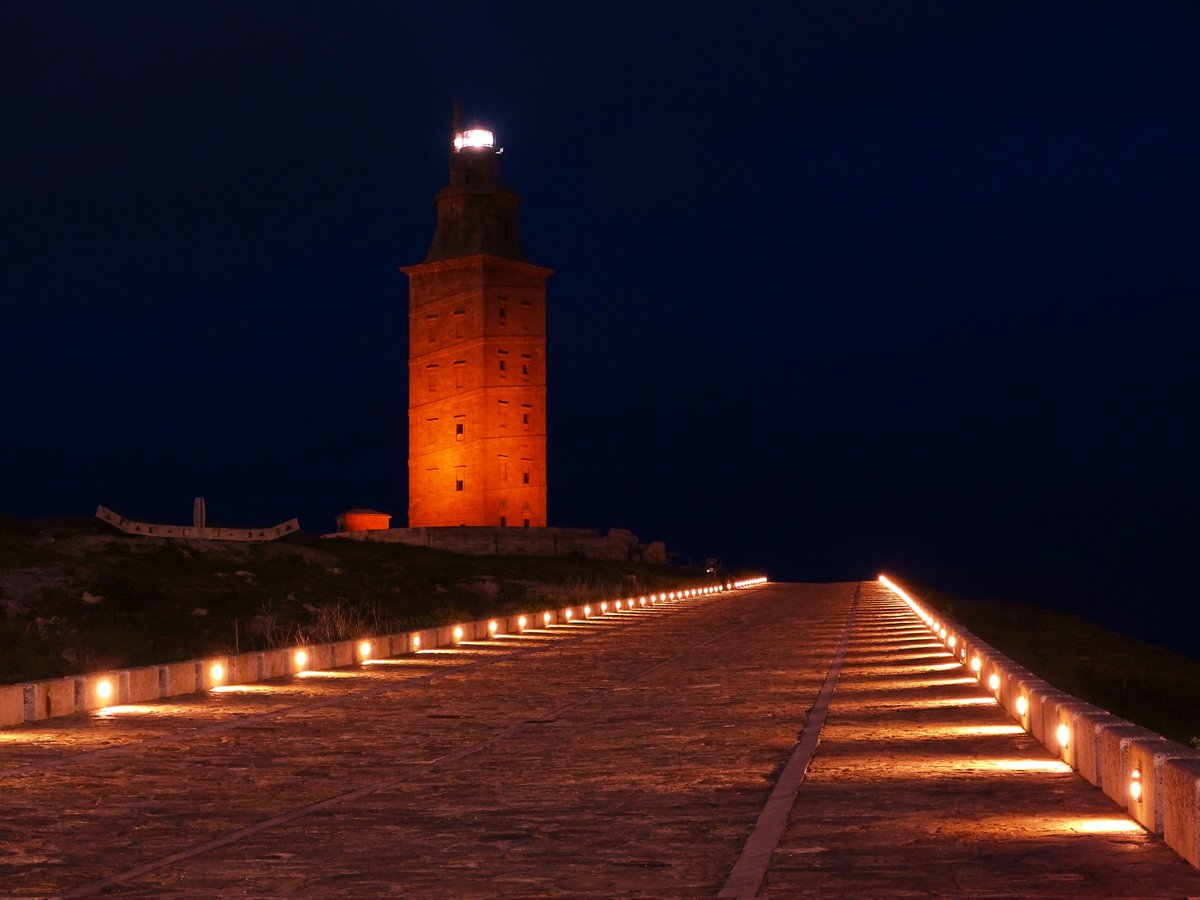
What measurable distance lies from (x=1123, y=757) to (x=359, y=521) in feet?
269

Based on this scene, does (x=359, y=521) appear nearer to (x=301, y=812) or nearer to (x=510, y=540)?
(x=510, y=540)

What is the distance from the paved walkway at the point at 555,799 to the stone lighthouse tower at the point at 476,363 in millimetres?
65383

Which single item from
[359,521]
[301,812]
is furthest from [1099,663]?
[359,521]

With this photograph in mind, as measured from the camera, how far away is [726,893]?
7234mm

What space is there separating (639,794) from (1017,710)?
5809 millimetres

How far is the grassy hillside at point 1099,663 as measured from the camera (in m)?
34.5

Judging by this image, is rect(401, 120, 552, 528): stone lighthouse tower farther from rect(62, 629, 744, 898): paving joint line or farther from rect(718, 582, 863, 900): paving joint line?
rect(718, 582, 863, 900): paving joint line

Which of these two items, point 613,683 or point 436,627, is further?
point 436,627

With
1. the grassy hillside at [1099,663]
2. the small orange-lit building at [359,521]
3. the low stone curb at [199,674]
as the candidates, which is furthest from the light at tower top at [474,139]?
the low stone curb at [199,674]

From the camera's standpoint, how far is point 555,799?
10461mm

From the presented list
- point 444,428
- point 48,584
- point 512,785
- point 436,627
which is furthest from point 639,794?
point 444,428

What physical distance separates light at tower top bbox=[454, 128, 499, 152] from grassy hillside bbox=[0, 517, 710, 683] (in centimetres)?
2817

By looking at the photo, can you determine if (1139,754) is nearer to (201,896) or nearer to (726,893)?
(726,893)

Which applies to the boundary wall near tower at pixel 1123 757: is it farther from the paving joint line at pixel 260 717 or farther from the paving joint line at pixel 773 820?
the paving joint line at pixel 260 717
